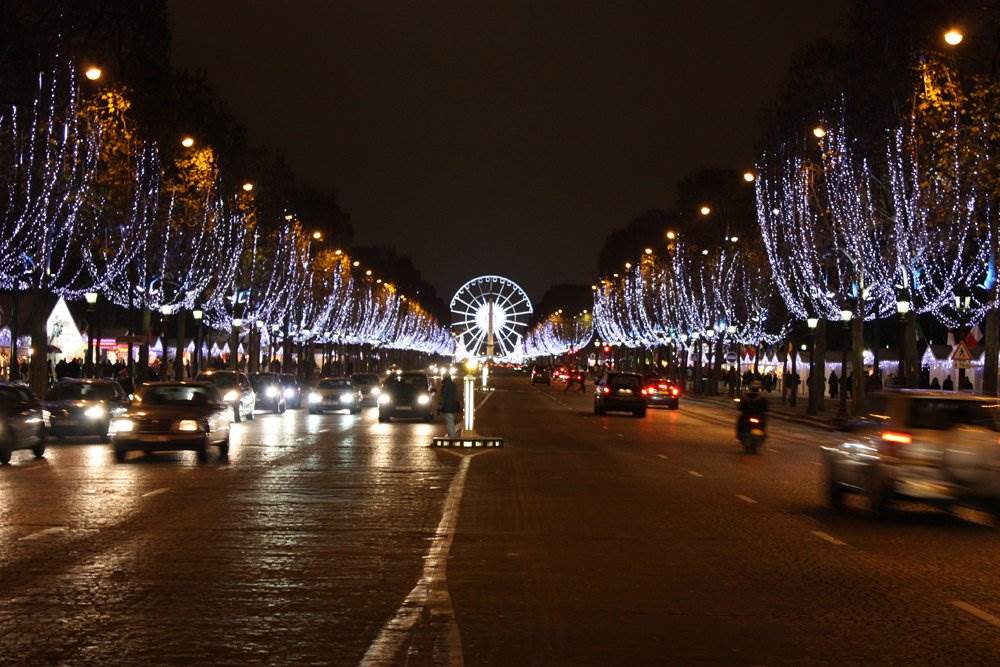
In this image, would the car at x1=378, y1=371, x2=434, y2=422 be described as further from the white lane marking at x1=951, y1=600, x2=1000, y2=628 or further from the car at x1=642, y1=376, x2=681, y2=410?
the white lane marking at x1=951, y1=600, x2=1000, y2=628

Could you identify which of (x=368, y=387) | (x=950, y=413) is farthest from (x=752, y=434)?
(x=368, y=387)

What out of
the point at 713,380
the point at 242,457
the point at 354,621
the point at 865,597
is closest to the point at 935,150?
the point at 242,457

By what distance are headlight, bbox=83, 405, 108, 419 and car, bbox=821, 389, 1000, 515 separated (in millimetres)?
21711

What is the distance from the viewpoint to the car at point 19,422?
27.9 m

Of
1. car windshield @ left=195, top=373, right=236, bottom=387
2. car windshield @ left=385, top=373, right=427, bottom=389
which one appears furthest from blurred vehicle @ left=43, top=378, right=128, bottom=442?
car windshield @ left=385, top=373, right=427, bottom=389

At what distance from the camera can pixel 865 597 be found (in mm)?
12391

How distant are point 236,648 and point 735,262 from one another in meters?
81.5

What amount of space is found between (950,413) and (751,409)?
618 inches

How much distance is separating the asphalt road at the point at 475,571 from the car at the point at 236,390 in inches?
891

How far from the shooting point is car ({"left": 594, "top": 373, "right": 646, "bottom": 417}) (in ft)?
191

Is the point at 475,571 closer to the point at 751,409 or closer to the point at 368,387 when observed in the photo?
the point at 751,409

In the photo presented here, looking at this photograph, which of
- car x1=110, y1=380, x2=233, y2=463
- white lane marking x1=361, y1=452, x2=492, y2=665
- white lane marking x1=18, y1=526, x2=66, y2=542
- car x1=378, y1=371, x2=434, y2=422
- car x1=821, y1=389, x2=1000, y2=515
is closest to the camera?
white lane marking x1=361, y1=452, x2=492, y2=665

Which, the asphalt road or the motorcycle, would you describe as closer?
the asphalt road

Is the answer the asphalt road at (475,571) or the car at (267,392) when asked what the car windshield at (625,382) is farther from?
the asphalt road at (475,571)
